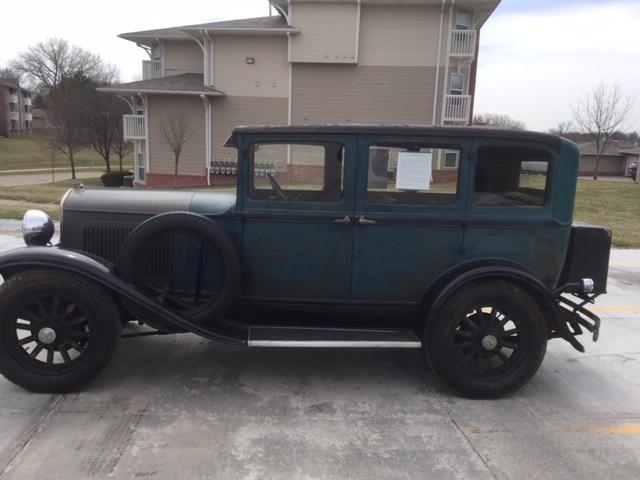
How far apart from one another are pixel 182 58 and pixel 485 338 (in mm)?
26535

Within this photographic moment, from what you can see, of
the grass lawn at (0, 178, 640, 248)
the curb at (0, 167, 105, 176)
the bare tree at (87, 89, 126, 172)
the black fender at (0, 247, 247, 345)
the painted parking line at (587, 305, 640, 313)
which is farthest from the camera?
the curb at (0, 167, 105, 176)

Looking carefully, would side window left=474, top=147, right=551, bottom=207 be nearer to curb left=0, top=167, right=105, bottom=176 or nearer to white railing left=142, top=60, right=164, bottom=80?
white railing left=142, top=60, right=164, bottom=80

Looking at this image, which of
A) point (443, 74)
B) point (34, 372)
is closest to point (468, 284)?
point (34, 372)

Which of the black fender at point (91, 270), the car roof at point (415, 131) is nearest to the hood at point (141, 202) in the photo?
the black fender at point (91, 270)

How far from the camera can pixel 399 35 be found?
23.9 m

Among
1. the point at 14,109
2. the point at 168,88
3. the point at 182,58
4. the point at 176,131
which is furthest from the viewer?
the point at 14,109

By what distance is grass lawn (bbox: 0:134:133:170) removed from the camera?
43903 millimetres

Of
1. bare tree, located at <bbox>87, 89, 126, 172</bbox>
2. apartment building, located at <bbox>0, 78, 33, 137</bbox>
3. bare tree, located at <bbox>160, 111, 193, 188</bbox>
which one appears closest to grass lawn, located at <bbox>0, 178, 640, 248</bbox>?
bare tree, located at <bbox>160, 111, 193, 188</bbox>

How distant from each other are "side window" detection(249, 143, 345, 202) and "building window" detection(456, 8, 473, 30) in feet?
75.7

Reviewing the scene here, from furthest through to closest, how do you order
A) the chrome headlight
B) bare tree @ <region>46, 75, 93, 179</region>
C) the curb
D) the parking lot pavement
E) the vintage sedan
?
the curb, bare tree @ <region>46, 75, 93, 179</region>, the chrome headlight, the vintage sedan, the parking lot pavement

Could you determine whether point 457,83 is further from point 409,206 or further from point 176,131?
point 409,206

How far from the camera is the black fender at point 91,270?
359 centimetres

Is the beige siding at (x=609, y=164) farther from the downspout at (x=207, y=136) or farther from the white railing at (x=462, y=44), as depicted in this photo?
the downspout at (x=207, y=136)

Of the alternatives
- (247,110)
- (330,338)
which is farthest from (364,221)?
(247,110)
